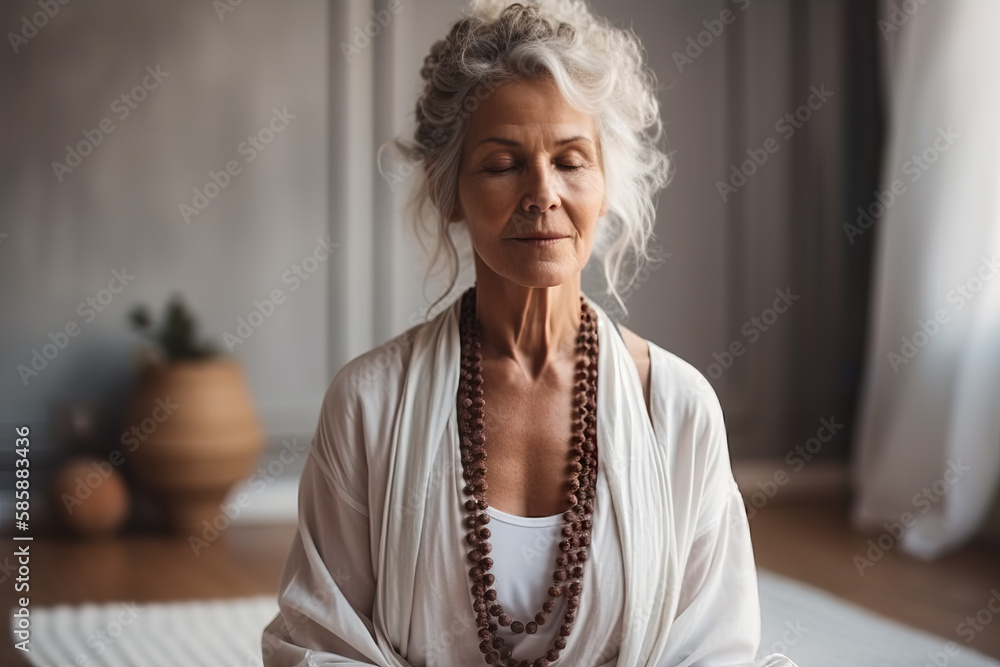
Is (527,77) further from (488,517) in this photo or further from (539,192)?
(488,517)

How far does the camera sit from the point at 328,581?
1.20m

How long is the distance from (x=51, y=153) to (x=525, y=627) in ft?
10.4

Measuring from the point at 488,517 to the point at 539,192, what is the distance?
1.40 ft

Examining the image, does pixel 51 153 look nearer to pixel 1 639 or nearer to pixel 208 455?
pixel 208 455

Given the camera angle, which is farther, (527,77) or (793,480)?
(793,480)

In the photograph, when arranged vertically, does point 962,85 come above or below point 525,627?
above

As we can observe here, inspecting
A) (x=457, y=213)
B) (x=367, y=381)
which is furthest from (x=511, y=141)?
(x=367, y=381)

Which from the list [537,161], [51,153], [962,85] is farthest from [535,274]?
[51,153]

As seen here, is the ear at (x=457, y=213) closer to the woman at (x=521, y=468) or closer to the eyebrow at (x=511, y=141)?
the woman at (x=521, y=468)

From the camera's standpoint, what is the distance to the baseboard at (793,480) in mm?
3990

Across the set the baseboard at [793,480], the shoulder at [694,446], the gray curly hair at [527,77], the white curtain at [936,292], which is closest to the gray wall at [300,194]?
the baseboard at [793,480]

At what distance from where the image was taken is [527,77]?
1201mm

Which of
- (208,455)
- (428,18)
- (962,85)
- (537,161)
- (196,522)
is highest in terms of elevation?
(428,18)

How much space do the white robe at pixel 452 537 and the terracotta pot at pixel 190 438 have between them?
2.25 meters
